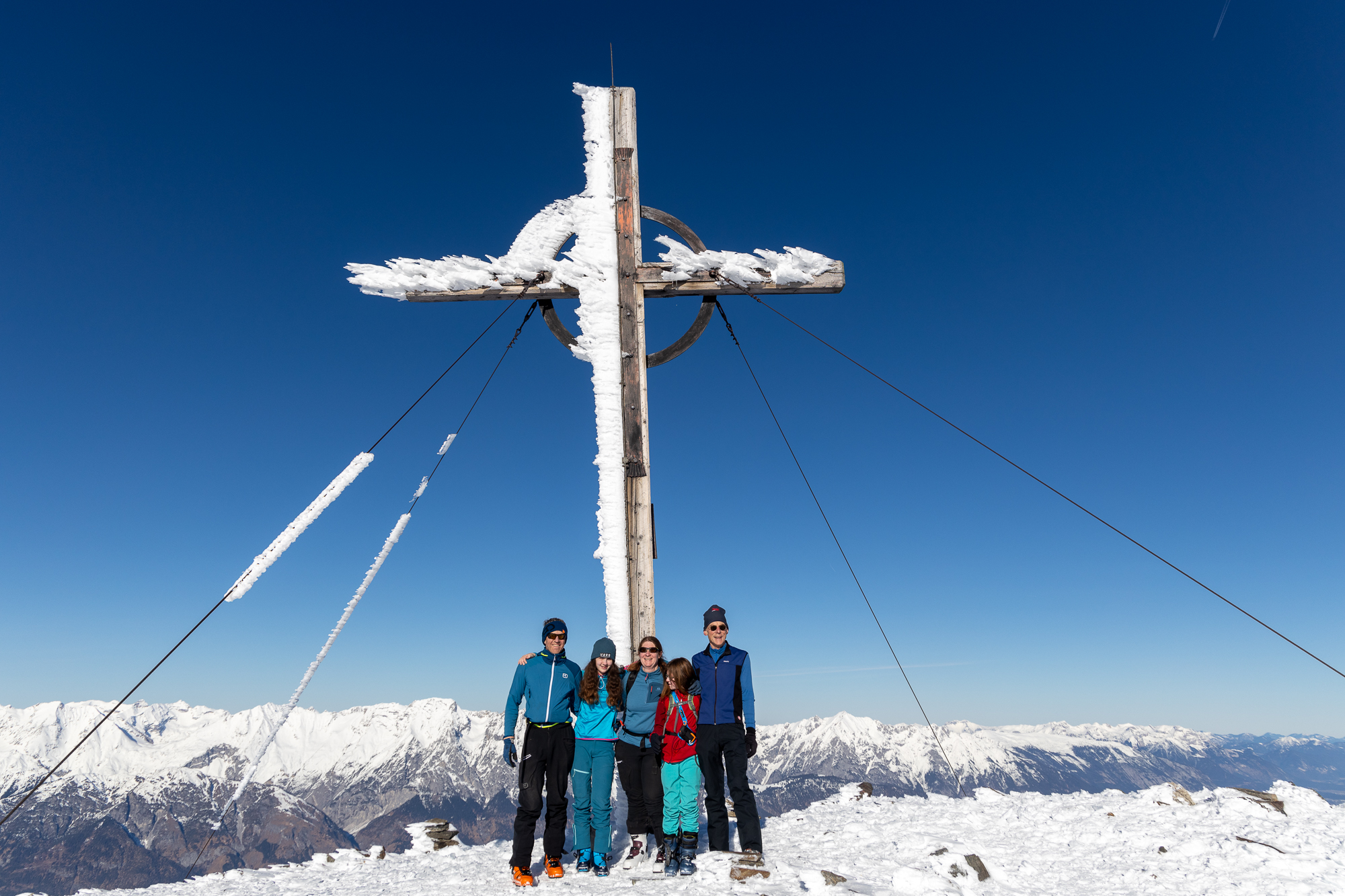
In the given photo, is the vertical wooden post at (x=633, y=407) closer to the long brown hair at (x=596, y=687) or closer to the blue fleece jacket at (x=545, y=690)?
the long brown hair at (x=596, y=687)

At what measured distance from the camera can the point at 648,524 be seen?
8.52 m

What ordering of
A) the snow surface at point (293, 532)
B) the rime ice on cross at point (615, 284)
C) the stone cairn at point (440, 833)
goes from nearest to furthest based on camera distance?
the snow surface at point (293, 532) < the rime ice on cross at point (615, 284) < the stone cairn at point (440, 833)


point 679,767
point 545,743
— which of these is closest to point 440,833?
point 545,743

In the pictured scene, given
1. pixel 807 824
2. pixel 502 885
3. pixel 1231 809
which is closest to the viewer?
pixel 502 885

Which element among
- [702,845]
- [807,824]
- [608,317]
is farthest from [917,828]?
[608,317]

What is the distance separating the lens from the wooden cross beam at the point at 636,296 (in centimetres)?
846

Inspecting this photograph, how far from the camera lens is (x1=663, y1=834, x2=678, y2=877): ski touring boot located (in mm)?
6980

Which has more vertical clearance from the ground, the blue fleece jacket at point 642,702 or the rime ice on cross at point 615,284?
the rime ice on cross at point 615,284

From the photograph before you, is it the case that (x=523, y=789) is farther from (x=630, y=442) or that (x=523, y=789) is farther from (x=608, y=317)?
(x=608, y=317)

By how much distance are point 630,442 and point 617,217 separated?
281 centimetres

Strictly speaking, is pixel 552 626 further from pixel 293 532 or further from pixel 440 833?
pixel 440 833

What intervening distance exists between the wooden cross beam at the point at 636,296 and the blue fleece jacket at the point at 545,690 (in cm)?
95

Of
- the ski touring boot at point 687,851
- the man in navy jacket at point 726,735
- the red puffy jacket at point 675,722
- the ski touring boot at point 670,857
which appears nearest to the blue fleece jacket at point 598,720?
the red puffy jacket at point 675,722

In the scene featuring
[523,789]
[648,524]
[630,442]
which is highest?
[630,442]
